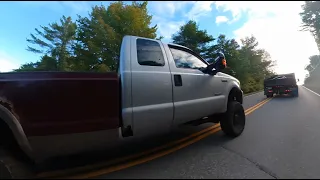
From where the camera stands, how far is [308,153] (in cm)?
462

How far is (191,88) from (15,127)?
2.83m

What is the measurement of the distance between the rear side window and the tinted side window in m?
0.39

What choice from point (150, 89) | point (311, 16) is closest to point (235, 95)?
point (150, 89)

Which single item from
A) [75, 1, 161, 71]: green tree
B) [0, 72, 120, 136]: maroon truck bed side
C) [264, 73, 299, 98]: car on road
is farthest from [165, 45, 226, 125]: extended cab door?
[264, 73, 299, 98]: car on road

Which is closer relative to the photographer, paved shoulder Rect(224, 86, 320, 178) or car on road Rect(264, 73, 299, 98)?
paved shoulder Rect(224, 86, 320, 178)

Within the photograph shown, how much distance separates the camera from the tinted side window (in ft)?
14.7

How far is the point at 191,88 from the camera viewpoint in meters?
4.43

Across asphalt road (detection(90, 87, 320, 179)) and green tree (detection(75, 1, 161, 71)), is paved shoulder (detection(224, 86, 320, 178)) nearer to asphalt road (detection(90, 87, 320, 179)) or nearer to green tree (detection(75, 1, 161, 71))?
asphalt road (detection(90, 87, 320, 179))

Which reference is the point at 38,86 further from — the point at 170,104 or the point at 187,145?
the point at 187,145

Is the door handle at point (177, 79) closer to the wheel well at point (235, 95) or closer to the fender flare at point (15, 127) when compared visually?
the wheel well at point (235, 95)

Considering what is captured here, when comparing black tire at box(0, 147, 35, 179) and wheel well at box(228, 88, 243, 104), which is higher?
wheel well at box(228, 88, 243, 104)

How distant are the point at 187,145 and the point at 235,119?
5.08 feet

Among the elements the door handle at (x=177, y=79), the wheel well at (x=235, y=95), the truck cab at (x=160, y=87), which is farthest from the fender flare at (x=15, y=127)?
the wheel well at (x=235, y=95)

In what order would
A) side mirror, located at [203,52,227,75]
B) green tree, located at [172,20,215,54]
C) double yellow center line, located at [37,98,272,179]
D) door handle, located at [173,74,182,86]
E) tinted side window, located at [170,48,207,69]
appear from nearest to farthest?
double yellow center line, located at [37,98,272,179] < door handle, located at [173,74,182,86] < tinted side window, located at [170,48,207,69] < side mirror, located at [203,52,227,75] < green tree, located at [172,20,215,54]
